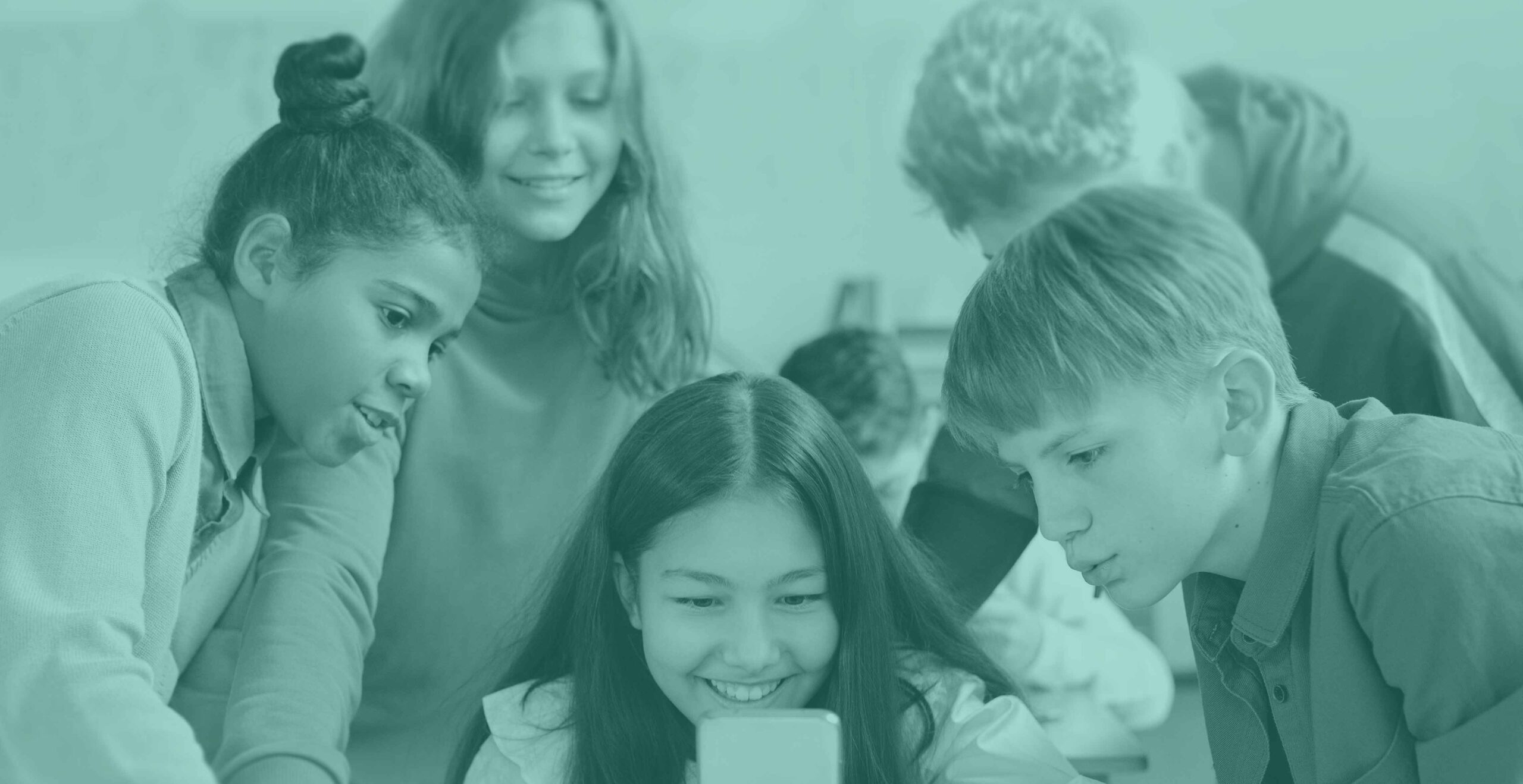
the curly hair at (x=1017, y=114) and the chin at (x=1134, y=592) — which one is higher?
the curly hair at (x=1017, y=114)

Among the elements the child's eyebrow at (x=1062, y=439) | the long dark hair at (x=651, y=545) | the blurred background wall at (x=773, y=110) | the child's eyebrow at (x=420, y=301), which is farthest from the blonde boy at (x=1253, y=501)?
the blurred background wall at (x=773, y=110)

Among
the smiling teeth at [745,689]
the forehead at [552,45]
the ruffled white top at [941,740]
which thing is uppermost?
the forehead at [552,45]

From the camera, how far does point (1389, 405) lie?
4.21 ft

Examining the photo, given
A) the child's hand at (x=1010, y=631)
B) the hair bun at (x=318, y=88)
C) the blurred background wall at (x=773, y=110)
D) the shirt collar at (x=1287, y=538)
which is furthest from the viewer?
the blurred background wall at (x=773, y=110)

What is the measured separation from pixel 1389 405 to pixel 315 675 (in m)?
0.89

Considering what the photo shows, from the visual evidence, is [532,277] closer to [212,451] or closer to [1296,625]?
[212,451]

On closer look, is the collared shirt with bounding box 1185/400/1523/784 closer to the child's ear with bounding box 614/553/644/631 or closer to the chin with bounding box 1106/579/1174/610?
the chin with bounding box 1106/579/1174/610

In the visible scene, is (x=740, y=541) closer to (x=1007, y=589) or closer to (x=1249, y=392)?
(x=1249, y=392)

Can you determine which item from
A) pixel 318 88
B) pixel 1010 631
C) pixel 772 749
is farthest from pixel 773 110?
pixel 772 749

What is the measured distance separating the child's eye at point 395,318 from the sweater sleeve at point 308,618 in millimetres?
175

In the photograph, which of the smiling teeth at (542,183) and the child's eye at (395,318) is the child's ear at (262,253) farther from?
the smiling teeth at (542,183)

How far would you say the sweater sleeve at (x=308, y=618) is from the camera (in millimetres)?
996

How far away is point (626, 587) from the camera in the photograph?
3.72 feet

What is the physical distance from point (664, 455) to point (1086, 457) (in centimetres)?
32
